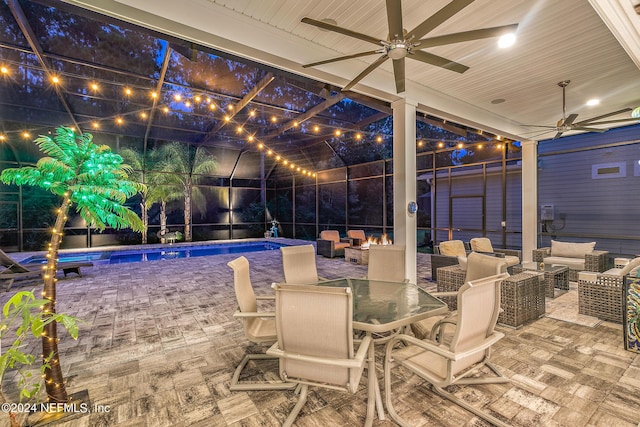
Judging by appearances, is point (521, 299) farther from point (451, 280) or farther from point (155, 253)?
point (155, 253)

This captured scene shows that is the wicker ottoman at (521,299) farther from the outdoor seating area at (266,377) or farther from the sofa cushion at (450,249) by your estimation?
the sofa cushion at (450,249)

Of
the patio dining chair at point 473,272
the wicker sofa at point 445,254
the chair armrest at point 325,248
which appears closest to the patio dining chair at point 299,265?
the patio dining chair at point 473,272

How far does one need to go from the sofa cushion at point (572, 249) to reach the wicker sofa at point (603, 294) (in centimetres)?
233

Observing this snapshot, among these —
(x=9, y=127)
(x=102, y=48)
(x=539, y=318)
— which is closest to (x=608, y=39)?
(x=539, y=318)

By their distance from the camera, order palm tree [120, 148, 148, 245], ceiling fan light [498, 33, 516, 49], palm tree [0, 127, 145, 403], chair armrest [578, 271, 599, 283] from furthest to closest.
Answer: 1. palm tree [120, 148, 148, 245]
2. chair armrest [578, 271, 599, 283]
3. ceiling fan light [498, 33, 516, 49]
4. palm tree [0, 127, 145, 403]

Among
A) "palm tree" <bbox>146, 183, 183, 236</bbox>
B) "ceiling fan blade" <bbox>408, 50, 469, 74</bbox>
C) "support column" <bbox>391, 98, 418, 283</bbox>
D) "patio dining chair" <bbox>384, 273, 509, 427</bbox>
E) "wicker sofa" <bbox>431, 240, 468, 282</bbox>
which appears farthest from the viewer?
"palm tree" <bbox>146, 183, 183, 236</bbox>

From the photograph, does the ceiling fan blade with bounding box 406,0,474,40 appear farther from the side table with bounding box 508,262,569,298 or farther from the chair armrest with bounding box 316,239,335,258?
the chair armrest with bounding box 316,239,335,258

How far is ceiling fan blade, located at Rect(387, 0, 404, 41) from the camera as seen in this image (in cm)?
222

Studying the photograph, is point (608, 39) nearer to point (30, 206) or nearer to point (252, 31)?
point (252, 31)

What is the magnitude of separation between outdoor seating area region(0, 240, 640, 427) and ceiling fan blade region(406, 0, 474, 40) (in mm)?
2733

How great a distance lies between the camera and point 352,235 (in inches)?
371

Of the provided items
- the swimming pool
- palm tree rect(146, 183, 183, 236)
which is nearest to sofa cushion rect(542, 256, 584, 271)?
the swimming pool

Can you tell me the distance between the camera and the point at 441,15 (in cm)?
226

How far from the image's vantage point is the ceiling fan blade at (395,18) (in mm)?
2225
